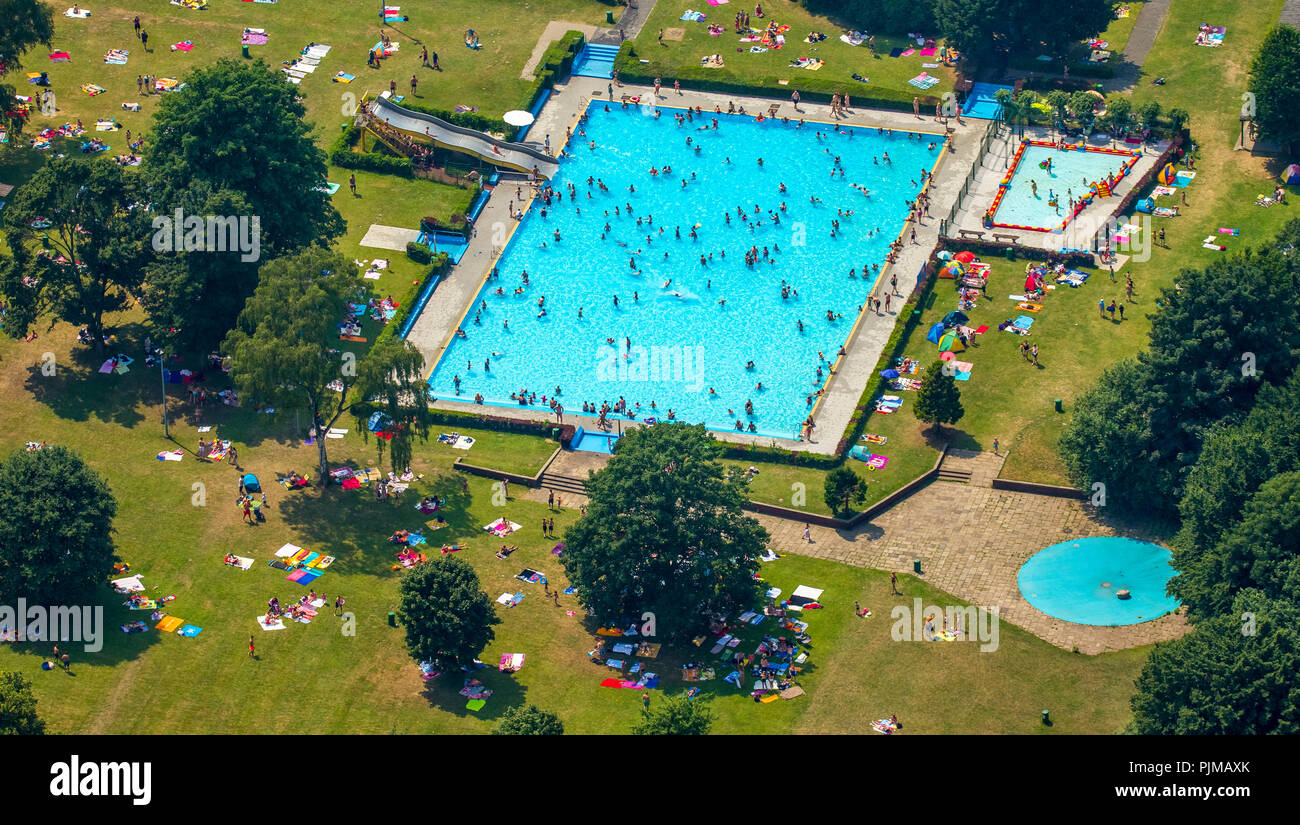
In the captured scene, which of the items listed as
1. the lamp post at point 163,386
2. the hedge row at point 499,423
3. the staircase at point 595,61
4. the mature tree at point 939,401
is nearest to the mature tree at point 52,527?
the lamp post at point 163,386

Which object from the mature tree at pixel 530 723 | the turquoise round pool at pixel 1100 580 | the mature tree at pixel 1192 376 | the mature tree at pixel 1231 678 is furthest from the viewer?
the mature tree at pixel 1192 376

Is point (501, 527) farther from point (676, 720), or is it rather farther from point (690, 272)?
point (690, 272)

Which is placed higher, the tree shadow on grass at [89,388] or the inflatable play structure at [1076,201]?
the inflatable play structure at [1076,201]

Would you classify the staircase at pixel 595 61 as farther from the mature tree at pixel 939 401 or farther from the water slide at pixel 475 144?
the mature tree at pixel 939 401

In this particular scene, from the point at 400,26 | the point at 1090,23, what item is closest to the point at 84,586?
the point at 400,26

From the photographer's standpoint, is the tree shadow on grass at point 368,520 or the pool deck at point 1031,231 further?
the pool deck at point 1031,231

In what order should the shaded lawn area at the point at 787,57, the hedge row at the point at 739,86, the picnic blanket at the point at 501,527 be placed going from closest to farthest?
the picnic blanket at the point at 501,527 → the hedge row at the point at 739,86 → the shaded lawn area at the point at 787,57

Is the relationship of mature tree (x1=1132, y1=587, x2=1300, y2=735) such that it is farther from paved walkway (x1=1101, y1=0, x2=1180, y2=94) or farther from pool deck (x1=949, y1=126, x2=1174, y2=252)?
paved walkway (x1=1101, y1=0, x2=1180, y2=94)
